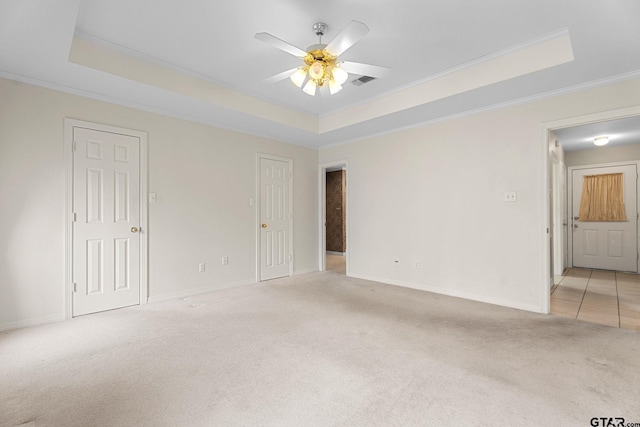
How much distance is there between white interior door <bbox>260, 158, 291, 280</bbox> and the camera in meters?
5.11

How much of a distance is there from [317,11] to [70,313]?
3924mm

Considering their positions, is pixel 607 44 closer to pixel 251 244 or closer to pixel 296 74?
pixel 296 74

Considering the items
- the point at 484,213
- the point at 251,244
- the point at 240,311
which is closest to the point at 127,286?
the point at 240,311

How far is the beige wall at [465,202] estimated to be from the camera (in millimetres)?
3482

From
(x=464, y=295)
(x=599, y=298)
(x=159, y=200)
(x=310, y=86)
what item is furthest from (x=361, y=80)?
(x=599, y=298)

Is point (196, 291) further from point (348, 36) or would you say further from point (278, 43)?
point (348, 36)

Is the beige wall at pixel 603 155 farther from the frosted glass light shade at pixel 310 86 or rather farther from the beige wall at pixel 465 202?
the frosted glass light shade at pixel 310 86

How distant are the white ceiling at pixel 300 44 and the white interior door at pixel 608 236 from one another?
4043 millimetres

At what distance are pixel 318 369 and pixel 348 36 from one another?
243 centimetres

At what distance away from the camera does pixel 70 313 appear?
3.30m

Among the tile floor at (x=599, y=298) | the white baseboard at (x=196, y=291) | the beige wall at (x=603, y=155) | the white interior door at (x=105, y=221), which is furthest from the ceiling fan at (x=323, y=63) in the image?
the beige wall at (x=603, y=155)

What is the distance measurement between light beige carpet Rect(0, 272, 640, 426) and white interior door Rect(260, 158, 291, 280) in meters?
1.69

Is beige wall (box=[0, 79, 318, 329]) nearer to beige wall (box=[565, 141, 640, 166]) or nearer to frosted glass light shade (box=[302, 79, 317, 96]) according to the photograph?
frosted glass light shade (box=[302, 79, 317, 96])

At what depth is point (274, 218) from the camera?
5.27 m
